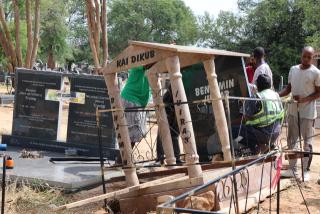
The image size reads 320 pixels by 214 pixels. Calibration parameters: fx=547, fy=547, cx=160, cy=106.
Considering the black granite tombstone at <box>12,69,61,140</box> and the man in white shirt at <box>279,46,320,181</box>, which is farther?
the black granite tombstone at <box>12,69,61,140</box>

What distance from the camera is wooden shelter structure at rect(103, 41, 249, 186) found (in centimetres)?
542

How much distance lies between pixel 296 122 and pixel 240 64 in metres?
1.55

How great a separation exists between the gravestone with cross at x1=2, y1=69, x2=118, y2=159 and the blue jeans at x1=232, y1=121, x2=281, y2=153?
8.38 feet

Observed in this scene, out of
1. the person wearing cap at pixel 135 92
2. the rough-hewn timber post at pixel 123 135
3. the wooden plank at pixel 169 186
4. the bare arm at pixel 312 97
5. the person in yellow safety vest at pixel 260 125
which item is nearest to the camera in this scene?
the wooden plank at pixel 169 186

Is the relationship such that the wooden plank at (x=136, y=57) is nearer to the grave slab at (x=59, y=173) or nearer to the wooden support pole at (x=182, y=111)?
the wooden support pole at (x=182, y=111)

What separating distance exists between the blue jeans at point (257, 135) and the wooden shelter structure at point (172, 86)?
1.01 m

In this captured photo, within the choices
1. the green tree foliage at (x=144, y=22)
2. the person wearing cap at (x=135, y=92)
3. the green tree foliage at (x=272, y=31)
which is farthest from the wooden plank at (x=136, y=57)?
the green tree foliage at (x=144, y=22)

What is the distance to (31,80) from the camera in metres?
9.88

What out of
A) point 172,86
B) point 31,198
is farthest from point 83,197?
point 172,86

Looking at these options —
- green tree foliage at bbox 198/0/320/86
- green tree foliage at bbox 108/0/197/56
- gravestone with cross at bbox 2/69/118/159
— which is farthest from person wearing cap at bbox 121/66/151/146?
green tree foliage at bbox 108/0/197/56

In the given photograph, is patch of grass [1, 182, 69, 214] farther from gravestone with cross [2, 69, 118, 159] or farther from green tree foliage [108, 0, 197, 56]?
green tree foliage [108, 0, 197, 56]

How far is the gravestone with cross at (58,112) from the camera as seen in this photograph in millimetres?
8938

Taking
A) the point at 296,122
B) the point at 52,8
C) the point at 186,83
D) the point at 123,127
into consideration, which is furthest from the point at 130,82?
the point at 52,8

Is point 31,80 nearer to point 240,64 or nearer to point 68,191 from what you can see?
point 68,191
